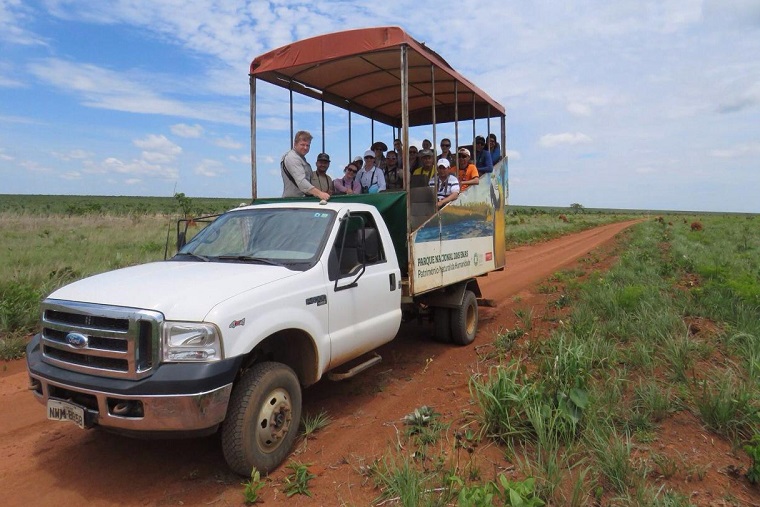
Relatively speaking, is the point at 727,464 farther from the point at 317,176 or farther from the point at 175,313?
the point at 317,176

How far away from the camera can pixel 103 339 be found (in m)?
3.30

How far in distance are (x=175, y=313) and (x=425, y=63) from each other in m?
4.75

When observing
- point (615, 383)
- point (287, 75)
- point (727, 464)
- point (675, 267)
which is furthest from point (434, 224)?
point (675, 267)

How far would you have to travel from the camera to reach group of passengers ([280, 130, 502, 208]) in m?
6.40

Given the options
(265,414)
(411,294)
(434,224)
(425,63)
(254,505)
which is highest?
(425,63)

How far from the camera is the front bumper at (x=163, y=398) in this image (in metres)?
3.10

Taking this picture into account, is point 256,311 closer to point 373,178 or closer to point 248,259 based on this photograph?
point 248,259

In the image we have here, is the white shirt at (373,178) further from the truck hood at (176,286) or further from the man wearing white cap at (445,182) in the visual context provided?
the truck hood at (176,286)

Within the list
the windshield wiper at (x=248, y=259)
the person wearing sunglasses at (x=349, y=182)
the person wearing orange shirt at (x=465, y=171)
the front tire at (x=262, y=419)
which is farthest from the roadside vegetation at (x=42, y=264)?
the person wearing orange shirt at (x=465, y=171)

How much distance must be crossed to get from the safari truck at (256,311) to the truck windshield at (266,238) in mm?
15

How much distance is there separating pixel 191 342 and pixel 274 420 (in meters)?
0.91

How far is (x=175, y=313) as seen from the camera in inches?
127

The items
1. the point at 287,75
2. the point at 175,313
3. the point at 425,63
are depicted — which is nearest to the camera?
the point at 175,313

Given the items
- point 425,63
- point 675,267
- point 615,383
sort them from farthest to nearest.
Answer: point 675,267 → point 425,63 → point 615,383
